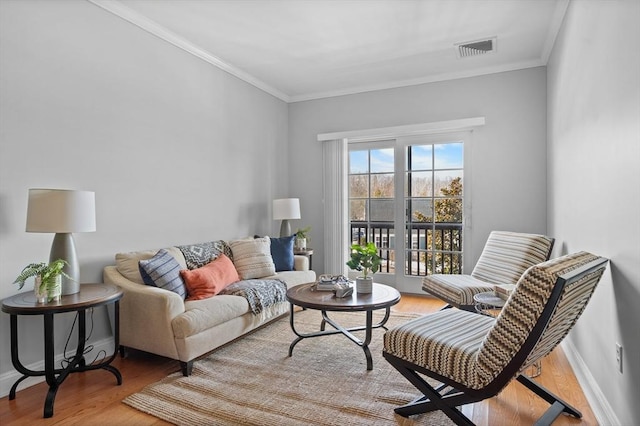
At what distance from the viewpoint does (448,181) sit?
15.4 ft

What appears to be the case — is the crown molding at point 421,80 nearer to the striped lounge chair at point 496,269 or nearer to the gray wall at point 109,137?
the gray wall at point 109,137

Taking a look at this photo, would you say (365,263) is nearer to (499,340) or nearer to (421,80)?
(499,340)

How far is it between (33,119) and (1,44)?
448 millimetres

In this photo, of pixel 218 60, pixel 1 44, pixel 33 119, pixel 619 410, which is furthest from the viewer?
pixel 218 60

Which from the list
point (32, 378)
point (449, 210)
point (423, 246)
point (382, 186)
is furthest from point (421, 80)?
point (32, 378)

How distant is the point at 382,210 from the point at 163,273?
300 cm

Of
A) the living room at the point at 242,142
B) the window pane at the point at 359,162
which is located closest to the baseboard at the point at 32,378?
the living room at the point at 242,142

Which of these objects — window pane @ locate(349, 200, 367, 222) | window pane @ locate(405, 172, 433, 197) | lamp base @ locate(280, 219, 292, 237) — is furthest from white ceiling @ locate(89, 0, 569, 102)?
lamp base @ locate(280, 219, 292, 237)

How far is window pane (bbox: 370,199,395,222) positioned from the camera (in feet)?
16.5

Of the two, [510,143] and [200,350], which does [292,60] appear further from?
[200,350]

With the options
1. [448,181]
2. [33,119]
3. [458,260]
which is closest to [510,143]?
[448,181]

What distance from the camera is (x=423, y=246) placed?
15.9 feet

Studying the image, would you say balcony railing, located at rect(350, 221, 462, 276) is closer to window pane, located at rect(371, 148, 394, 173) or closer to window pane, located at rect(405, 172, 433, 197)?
window pane, located at rect(405, 172, 433, 197)

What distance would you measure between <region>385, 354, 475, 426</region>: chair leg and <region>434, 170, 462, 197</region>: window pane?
299 centimetres
